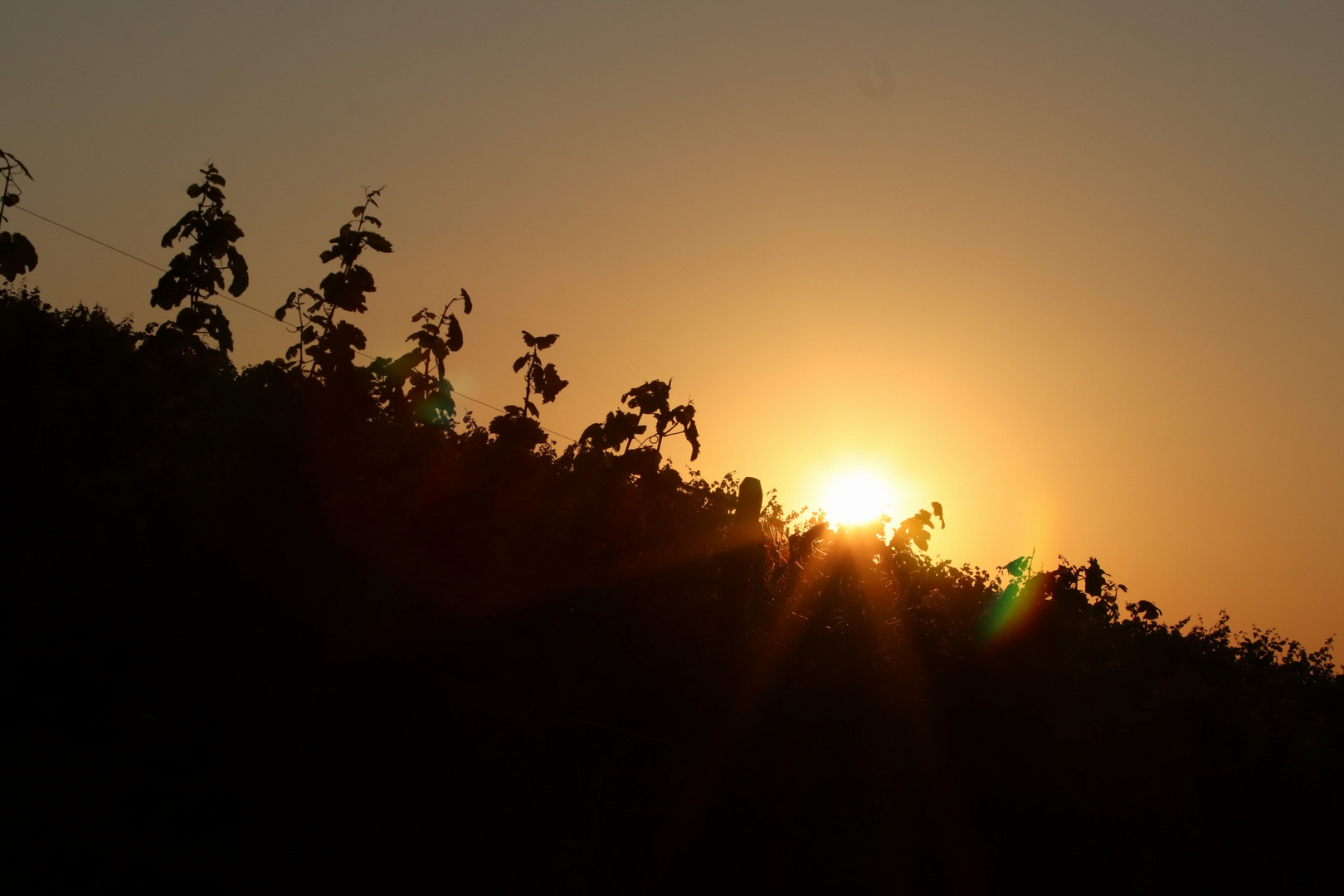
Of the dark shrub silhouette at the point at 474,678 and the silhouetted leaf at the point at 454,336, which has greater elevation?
the silhouetted leaf at the point at 454,336

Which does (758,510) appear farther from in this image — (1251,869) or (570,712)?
(1251,869)

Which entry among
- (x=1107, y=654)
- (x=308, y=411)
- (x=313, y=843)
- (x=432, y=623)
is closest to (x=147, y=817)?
(x=313, y=843)

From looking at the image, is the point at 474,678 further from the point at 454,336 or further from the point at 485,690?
the point at 454,336

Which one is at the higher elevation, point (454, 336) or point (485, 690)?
point (454, 336)

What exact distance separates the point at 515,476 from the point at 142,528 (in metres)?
2.19

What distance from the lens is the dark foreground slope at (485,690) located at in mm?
6344

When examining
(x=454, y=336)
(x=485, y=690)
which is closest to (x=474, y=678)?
(x=485, y=690)

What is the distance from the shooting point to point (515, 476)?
22.1 feet

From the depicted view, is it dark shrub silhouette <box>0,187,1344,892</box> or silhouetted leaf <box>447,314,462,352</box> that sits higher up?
silhouetted leaf <box>447,314,462,352</box>

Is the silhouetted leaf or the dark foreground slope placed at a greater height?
the silhouetted leaf

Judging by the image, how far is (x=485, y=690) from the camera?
7.29 meters

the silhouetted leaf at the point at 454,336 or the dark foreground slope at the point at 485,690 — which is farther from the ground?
the silhouetted leaf at the point at 454,336

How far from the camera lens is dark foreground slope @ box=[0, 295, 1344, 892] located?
634 centimetres

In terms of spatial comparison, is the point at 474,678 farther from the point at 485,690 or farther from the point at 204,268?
the point at 204,268
